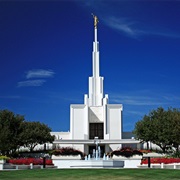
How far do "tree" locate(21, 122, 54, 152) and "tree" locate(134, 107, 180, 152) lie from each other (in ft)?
45.9

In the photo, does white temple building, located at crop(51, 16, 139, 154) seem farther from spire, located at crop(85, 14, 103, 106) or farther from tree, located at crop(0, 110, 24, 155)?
tree, located at crop(0, 110, 24, 155)

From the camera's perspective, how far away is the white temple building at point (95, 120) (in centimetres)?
7125

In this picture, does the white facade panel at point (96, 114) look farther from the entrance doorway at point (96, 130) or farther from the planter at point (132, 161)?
the planter at point (132, 161)

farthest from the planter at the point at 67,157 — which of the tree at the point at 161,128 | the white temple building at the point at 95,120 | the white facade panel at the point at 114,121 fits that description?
the white facade panel at the point at 114,121

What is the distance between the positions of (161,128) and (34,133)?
1852 centimetres

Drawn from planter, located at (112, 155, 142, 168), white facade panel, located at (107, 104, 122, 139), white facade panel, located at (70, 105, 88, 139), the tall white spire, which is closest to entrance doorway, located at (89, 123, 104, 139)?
white facade panel, located at (70, 105, 88, 139)

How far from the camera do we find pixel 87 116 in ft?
239

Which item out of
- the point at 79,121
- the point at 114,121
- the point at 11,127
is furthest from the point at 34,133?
the point at 114,121

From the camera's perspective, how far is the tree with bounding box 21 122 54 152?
5983 centimetres

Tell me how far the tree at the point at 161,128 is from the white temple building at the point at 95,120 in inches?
379

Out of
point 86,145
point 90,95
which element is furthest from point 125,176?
point 90,95

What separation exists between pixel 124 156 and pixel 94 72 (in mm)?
32996

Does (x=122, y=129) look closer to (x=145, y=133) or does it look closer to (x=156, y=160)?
(x=145, y=133)

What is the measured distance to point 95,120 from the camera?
7481 cm
